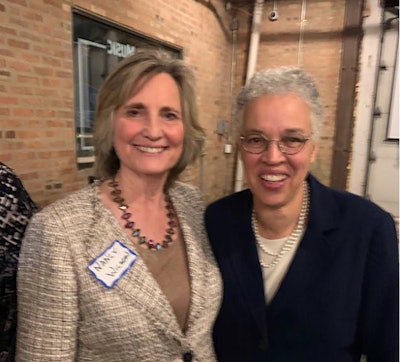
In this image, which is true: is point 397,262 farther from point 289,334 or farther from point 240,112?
point 240,112

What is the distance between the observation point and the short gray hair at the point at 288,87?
1252mm

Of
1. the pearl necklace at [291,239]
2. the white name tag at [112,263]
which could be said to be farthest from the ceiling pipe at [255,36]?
the white name tag at [112,263]

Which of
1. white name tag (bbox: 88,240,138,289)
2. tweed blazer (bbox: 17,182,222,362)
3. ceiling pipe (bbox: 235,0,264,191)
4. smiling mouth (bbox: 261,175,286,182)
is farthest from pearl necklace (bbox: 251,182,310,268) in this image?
ceiling pipe (bbox: 235,0,264,191)

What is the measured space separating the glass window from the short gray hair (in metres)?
2.34

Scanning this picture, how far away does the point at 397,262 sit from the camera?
119 centimetres

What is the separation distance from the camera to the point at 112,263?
1181mm

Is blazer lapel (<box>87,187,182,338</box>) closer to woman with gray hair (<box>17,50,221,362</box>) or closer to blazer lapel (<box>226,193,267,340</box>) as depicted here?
woman with gray hair (<box>17,50,221,362</box>)

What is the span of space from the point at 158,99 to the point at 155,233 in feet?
1.62

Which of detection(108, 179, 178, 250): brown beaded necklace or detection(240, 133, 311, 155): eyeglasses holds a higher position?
detection(240, 133, 311, 155): eyeglasses

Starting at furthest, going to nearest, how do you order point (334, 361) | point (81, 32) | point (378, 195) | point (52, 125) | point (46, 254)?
point (378, 195) < point (81, 32) < point (52, 125) < point (334, 361) < point (46, 254)

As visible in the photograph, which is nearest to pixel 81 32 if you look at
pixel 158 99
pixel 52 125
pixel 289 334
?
pixel 52 125

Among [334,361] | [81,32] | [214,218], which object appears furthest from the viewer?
[81,32]

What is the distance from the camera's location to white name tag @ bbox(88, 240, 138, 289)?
1149 millimetres

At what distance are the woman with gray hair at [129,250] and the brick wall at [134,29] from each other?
44 cm
